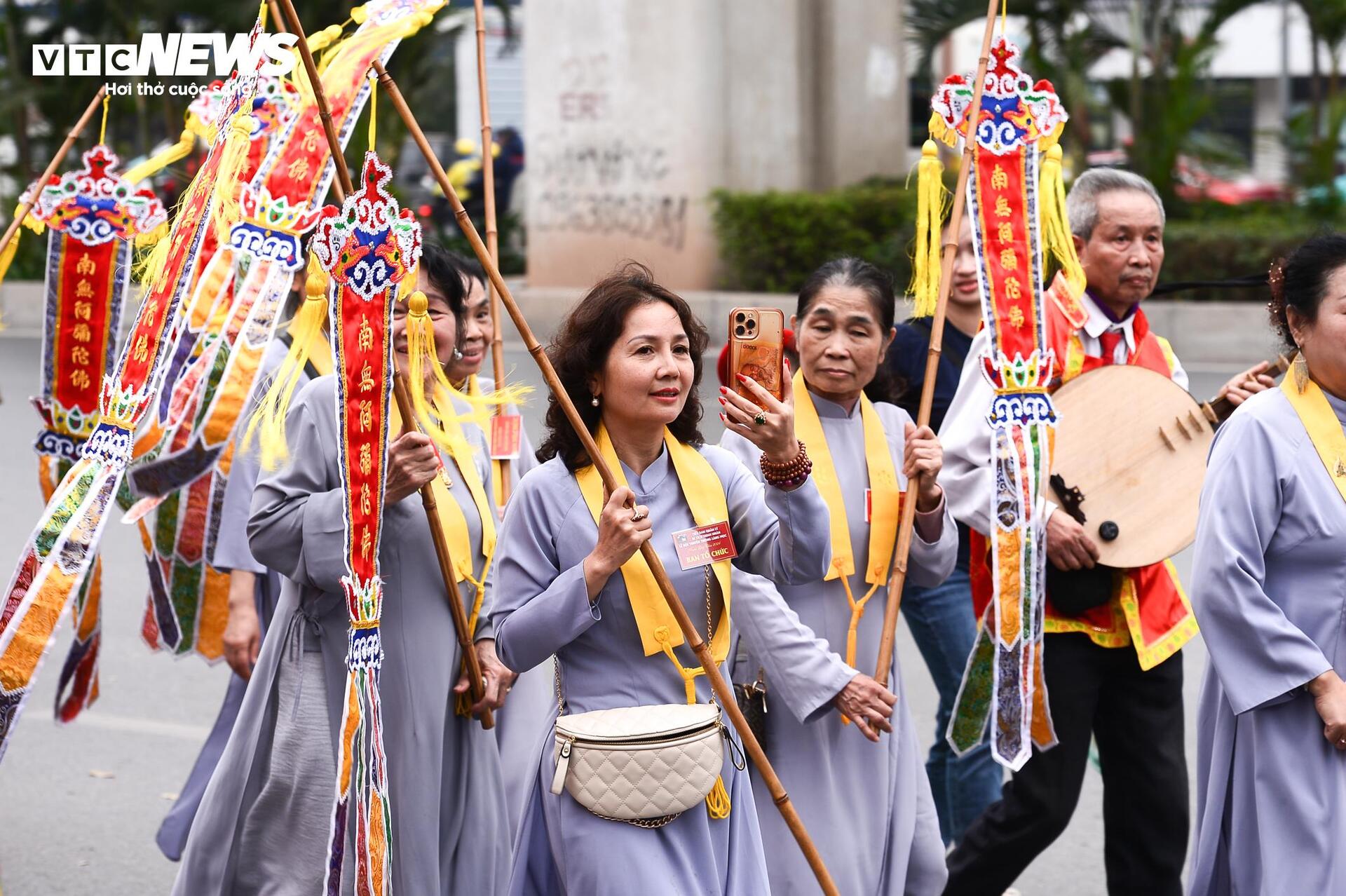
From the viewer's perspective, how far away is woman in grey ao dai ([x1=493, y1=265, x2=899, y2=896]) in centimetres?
309

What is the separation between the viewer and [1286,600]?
3455 mm

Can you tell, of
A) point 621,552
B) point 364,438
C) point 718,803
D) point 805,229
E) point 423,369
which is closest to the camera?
point 621,552

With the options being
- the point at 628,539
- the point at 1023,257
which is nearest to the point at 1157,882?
the point at 1023,257

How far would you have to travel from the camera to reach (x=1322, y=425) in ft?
11.4

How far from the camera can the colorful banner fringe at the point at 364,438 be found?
327cm

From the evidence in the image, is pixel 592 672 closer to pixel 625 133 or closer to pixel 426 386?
pixel 426 386

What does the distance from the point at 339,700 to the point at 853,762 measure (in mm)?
1081

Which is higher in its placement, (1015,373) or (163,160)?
(163,160)

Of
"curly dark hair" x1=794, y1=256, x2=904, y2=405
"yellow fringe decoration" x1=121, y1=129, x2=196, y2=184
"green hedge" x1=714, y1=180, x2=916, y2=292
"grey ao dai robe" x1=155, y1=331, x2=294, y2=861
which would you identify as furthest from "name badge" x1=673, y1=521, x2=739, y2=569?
"green hedge" x1=714, y1=180, x2=916, y2=292

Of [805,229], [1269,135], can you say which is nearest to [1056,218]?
[805,229]

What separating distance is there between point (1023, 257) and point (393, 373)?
1523 mm

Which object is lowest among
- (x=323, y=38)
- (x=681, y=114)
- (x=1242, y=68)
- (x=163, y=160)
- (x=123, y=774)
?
(x=123, y=774)

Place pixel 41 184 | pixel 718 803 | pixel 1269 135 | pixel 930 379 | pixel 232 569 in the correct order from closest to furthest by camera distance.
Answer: pixel 718 803 → pixel 930 379 → pixel 41 184 → pixel 232 569 → pixel 1269 135

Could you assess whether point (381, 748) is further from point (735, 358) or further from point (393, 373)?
point (735, 358)
